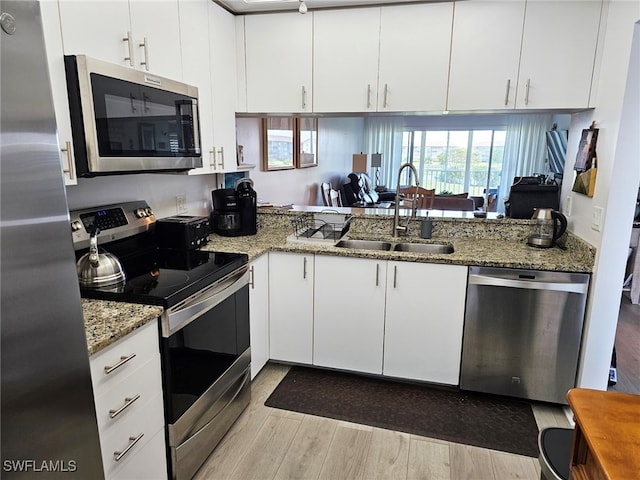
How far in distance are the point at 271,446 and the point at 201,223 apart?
126 centimetres

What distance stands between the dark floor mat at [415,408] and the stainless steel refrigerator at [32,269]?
5.51ft

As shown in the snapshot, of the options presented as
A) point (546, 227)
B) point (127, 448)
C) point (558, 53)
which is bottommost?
point (127, 448)

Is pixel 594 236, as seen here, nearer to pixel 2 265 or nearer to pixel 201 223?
pixel 201 223

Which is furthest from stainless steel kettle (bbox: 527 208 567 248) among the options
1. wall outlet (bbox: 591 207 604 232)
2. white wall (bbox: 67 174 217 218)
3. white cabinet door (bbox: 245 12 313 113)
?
white wall (bbox: 67 174 217 218)

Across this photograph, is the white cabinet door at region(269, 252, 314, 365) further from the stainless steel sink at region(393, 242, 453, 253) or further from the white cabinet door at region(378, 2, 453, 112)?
the white cabinet door at region(378, 2, 453, 112)

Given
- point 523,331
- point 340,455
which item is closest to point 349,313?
point 340,455

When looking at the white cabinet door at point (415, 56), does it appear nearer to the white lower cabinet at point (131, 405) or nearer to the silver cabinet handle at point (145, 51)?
the silver cabinet handle at point (145, 51)

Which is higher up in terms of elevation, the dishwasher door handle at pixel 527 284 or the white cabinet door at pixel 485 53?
the white cabinet door at pixel 485 53

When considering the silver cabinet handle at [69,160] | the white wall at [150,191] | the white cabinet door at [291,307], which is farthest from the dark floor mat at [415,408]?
the silver cabinet handle at [69,160]

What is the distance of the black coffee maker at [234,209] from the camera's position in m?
2.76

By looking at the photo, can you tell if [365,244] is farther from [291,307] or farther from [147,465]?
[147,465]

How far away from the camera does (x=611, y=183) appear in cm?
199

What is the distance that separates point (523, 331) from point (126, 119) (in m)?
2.25

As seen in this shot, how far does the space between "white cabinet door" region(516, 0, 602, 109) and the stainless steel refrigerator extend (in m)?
2.39
